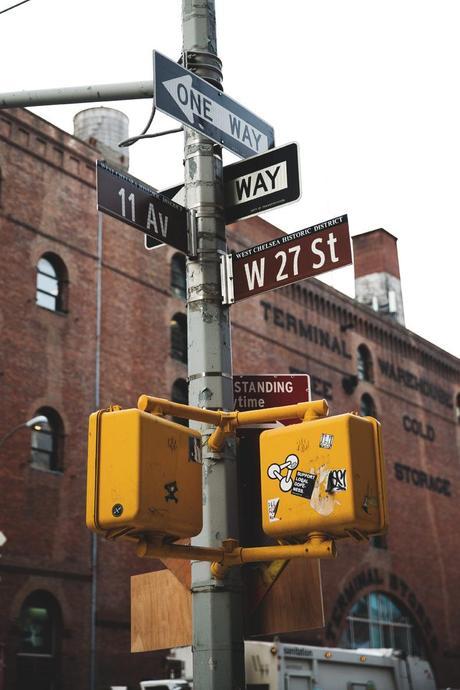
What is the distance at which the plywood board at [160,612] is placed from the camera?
15.4 ft

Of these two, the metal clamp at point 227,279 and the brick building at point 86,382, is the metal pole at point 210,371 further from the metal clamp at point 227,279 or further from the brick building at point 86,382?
the brick building at point 86,382

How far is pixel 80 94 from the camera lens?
629 cm

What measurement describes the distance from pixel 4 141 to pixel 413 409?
2384 centimetres

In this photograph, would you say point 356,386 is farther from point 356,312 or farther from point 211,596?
point 211,596

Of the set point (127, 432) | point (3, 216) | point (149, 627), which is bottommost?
point (149, 627)

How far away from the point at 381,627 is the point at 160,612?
34.2 meters

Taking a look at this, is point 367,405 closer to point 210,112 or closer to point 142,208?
point 210,112

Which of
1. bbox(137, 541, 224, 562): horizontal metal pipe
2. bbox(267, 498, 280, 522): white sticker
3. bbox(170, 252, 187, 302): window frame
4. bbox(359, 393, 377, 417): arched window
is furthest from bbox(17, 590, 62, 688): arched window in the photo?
bbox(267, 498, 280, 522): white sticker

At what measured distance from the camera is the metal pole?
444 cm

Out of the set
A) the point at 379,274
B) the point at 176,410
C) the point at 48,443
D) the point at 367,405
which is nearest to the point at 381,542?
the point at 367,405

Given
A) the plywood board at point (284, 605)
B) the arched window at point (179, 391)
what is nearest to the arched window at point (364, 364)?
the arched window at point (179, 391)

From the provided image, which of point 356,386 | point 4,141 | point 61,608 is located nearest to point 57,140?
point 4,141

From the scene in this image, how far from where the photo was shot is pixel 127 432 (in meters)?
4.05

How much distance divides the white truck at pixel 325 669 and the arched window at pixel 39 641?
3.02 m
